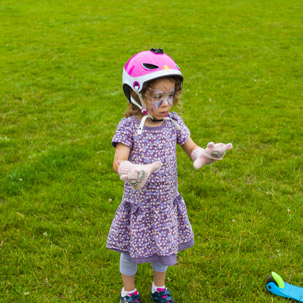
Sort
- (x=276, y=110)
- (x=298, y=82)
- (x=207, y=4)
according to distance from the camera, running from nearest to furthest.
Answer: (x=276, y=110), (x=298, y=82), (x=207, y=4)

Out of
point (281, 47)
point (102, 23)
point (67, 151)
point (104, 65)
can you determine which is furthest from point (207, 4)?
point (67, 151)

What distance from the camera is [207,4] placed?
22.8 metres

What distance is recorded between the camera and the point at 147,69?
3.07m

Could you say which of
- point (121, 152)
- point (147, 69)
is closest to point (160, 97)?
point (147, 69)

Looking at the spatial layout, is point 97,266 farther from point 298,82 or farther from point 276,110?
point 298,82

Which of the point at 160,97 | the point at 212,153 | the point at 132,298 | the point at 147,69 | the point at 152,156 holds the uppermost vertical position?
the point at 147,69

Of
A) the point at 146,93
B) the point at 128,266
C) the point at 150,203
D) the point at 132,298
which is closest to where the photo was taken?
the point at 146,93

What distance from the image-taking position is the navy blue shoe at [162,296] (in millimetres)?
3805

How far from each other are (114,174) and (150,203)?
2767 mm

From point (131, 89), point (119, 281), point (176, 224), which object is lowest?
point (119, 281)

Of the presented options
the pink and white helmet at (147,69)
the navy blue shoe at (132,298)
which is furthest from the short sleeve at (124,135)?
the navy blue shoe at (132,298)

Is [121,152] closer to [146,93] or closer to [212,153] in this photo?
[146,93]

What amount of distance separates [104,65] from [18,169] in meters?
6.79

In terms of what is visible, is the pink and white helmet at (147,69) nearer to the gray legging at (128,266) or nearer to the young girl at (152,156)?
the young girl at (152,156)
